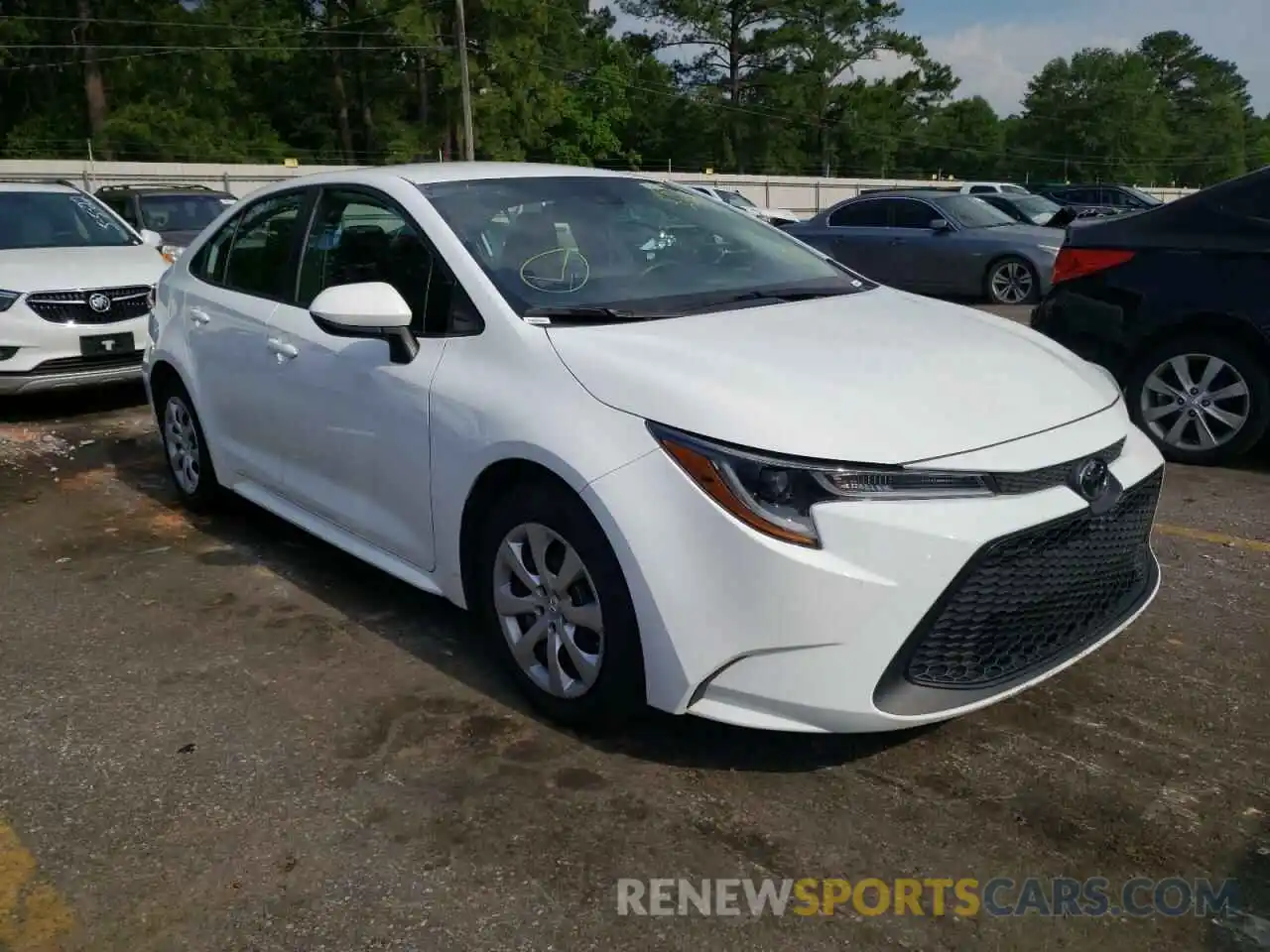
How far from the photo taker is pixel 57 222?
855 cm

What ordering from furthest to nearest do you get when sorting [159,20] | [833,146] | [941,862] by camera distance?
[833,146], [159,20], [941,862]

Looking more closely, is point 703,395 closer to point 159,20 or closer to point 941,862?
point 941,862

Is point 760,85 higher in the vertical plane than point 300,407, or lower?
A: higher

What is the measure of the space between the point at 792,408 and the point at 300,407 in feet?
6.85

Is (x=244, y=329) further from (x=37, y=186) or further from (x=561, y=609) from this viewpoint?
(x=37, y=186)

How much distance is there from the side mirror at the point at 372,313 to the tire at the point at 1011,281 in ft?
35.5

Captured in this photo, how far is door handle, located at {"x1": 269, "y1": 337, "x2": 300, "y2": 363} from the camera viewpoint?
4086mm

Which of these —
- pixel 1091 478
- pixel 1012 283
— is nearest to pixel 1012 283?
pixel 1012 283

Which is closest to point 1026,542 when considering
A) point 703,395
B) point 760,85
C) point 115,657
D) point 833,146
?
point 703,395

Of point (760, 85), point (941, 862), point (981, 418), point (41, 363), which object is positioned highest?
point (760, 85)

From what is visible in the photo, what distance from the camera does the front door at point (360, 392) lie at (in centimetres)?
349

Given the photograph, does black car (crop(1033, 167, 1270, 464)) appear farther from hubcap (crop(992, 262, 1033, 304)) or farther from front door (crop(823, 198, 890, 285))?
front door (crop(823, 198, 890, 285))

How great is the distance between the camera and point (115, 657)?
3779 millimetres

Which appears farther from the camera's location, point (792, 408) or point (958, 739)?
point (958, 739)
